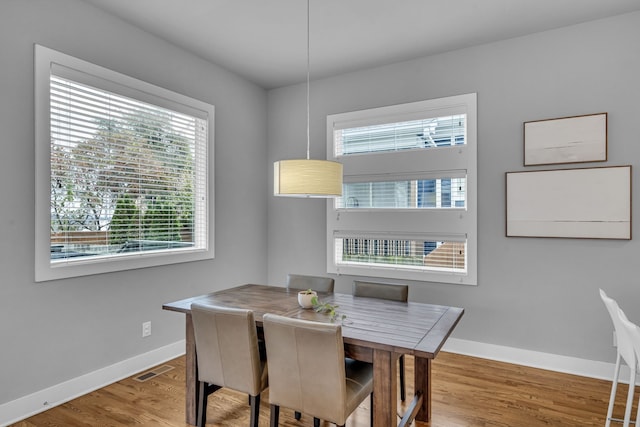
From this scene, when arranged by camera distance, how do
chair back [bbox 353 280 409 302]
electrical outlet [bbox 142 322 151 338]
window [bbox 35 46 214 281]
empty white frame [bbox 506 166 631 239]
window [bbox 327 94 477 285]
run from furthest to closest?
window [bbox 327 94 477 285] → electrical outlet [bbox 142 322 151 338] → empty white frame [bbox 506 166 631 239] → chair back [bbox 353 280 409 302] → window [bbox 35 46 214 281]

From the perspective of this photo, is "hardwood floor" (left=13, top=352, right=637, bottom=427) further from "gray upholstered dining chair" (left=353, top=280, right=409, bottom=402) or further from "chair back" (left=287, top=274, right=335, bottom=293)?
"chair back" (left=287, top=274, right=335, bottom=293)

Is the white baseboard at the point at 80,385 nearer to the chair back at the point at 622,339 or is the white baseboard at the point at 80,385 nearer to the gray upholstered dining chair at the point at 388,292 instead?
the gray upholstered dining chair at the point at 388,292

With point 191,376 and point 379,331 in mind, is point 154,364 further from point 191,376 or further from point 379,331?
point 379,331

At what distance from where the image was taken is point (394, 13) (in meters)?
2.84

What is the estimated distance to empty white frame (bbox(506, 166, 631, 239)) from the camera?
2834 mm

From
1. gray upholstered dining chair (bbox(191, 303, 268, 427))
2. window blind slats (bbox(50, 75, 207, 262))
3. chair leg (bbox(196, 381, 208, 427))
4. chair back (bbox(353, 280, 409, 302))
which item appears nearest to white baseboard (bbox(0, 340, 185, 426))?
window blind slats (bbox(50, 75, 207, 262))

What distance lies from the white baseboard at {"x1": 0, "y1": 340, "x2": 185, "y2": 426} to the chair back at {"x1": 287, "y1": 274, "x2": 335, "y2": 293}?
4.29ft

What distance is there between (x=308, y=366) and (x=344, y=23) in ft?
8.48

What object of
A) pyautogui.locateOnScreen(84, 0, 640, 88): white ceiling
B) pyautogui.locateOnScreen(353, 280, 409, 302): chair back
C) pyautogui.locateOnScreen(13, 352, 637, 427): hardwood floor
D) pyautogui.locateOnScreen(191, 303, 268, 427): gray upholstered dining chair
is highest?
pyautogui.locateOnScreen(84, 0, 640, 88): white ceiling

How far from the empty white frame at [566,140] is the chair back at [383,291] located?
5.31 ft

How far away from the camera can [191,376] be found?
2.30 metres

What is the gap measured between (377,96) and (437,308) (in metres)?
2.39

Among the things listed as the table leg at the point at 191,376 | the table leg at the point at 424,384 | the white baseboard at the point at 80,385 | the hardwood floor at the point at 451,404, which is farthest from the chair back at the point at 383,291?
the white baseboard at the point at 80,385

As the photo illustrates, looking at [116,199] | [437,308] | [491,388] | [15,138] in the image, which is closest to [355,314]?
[437,308]
